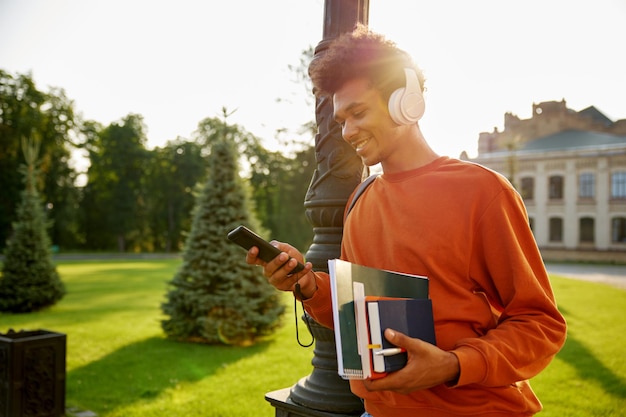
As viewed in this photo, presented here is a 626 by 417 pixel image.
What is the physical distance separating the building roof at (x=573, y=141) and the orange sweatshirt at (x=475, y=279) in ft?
167

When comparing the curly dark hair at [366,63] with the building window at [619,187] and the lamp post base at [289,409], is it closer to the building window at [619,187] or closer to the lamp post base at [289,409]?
the lamp post base at [289,409]

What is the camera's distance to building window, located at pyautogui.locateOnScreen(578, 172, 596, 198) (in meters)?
46.8

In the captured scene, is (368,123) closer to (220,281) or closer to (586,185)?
(220,281)

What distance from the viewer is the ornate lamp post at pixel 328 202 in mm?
2939

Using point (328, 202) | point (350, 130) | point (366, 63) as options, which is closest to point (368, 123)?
point (350, 130)

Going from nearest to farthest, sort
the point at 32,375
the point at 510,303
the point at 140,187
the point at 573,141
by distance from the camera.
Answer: the point at 510,303 → the point at 32,375 → the point at 573,141 → the point at 140,187

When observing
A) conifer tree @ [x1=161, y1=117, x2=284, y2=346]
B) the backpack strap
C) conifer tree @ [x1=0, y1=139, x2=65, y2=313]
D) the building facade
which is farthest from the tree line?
the backpack strap

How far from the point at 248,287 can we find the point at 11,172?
150 feet

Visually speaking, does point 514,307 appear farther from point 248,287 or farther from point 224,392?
point 248,287

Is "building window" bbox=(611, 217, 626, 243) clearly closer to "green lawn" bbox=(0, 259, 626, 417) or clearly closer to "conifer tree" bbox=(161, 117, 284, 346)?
"green lawn" bbox=(0, 259, 626, 417)

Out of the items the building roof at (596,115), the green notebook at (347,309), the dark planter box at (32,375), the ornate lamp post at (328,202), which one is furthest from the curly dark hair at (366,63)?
the building roof at (596,115)

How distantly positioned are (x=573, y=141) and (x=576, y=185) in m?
5.56

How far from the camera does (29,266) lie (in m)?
14.7

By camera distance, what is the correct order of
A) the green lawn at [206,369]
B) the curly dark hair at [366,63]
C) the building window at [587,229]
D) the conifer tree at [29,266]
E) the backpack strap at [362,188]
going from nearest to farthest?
the curly dark hair at [366,63], the backpack strap at [362,188], the green lawn at [206,369], the conifer tree at [29,266], the building window at [587,229]
